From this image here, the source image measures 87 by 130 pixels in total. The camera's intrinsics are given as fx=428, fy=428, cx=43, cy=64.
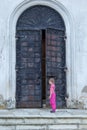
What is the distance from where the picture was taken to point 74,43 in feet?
46.4

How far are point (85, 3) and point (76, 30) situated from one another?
965 millimetres

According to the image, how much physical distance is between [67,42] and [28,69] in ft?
5.18

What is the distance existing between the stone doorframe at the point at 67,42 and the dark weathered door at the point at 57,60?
0.57 feet

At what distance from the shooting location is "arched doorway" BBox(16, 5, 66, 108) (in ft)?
45.6

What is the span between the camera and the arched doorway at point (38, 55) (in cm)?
1391

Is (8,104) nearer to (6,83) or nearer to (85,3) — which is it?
(6,83)

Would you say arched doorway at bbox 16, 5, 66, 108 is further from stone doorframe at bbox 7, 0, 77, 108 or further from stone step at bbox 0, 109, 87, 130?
stone step at bbox 0, 109, 87, 130

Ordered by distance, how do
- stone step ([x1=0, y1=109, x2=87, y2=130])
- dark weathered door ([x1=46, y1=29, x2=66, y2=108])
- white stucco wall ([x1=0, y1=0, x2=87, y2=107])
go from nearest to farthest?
stone step ([x1=0, y1=109, x2=87, y2=130]), white stucco wall ([x1=0, y1=0, x2=87, y2=107]), dark weathered door ([x1=46, y1=29, x2=66, y2=108])

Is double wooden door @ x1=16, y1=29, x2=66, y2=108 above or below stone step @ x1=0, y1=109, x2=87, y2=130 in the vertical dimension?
above

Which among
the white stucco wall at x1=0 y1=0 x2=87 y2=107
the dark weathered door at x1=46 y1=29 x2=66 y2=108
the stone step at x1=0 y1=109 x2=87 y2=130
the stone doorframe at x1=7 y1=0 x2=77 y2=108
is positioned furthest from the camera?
the dark weathered door at x1=46 y1=29 x2=66 y2=108

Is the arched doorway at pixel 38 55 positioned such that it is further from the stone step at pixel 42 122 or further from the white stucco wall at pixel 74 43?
the stone step at pixel 42 122

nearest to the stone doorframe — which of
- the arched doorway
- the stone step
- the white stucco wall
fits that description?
the white stucco wall

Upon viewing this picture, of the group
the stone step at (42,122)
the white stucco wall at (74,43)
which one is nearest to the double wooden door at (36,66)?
the white stucco wall at (74,43)

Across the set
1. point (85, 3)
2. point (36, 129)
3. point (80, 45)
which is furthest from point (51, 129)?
point (85, 3)
